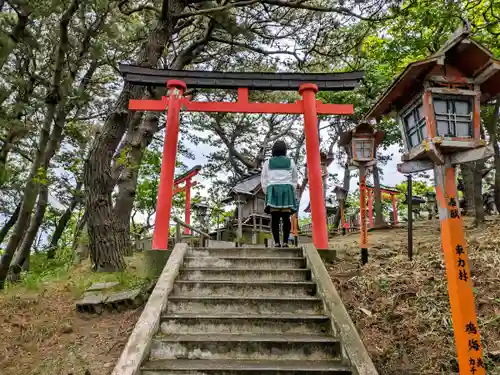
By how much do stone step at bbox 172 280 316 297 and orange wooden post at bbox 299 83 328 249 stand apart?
60.5 inches

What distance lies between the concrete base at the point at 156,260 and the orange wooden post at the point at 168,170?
0.27 m

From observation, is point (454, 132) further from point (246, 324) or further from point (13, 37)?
point (13, 37)

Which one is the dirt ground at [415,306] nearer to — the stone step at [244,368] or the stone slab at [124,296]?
the stone step at [244,368]

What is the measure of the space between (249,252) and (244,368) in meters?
2.55

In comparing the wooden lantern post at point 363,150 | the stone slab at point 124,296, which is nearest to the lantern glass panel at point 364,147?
the wooden lantern post at point 363,150

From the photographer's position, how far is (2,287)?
6848 millimetres

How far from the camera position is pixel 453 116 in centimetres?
336

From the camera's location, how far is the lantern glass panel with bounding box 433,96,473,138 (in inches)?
131

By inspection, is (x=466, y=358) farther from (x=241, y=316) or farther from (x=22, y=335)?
(x=22, y=335)

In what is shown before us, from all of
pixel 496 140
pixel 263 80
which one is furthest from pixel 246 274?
pixel 496 140

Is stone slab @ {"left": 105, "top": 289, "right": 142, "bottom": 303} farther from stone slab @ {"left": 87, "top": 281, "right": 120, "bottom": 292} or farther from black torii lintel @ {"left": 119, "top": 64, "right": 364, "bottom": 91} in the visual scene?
black torii lintel @ {"left": 119, "top": 64, "right": 364, "bottom": 91}

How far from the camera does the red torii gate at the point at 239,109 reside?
642 cm

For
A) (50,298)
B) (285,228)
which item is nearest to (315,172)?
(285,228)

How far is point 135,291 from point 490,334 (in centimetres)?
463
